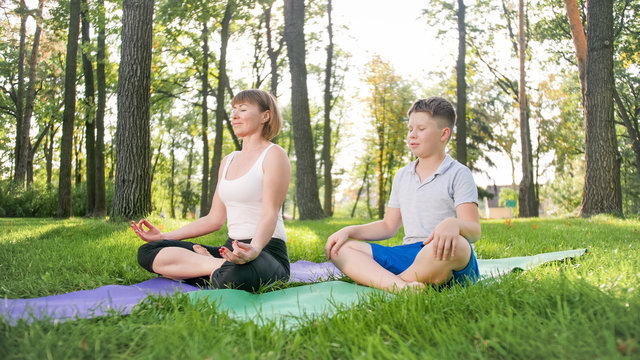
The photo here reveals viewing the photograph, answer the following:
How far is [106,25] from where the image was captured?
13.1 meters

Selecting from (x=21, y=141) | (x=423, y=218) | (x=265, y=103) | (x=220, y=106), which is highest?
(x=220, y=106)

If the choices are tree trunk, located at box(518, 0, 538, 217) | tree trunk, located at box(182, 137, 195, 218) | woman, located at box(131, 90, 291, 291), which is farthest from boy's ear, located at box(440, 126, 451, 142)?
tree trunk, located at box(182, 137, 195, 218)

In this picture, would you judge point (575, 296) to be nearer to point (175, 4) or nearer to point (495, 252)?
point (495, 252)

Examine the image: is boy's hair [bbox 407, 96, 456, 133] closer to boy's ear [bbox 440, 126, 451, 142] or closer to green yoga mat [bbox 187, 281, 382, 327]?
boy's ear [bbox 440, 126, 451, 142]

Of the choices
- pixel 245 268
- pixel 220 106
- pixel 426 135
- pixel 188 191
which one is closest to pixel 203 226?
pixel 245 268

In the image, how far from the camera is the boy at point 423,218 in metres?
3.03

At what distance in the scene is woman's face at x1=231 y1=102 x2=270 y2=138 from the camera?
149 inches

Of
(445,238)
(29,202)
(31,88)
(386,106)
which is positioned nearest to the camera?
(445,238)

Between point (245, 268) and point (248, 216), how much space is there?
1.82ft

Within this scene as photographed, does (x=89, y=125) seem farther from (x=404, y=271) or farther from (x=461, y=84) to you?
(x=404, y=271)

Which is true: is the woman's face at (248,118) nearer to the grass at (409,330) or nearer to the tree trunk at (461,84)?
the grass at (409,330)

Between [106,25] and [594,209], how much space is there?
45.4 feet

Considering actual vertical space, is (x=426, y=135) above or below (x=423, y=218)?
above

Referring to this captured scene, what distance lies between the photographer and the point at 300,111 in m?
11.8
